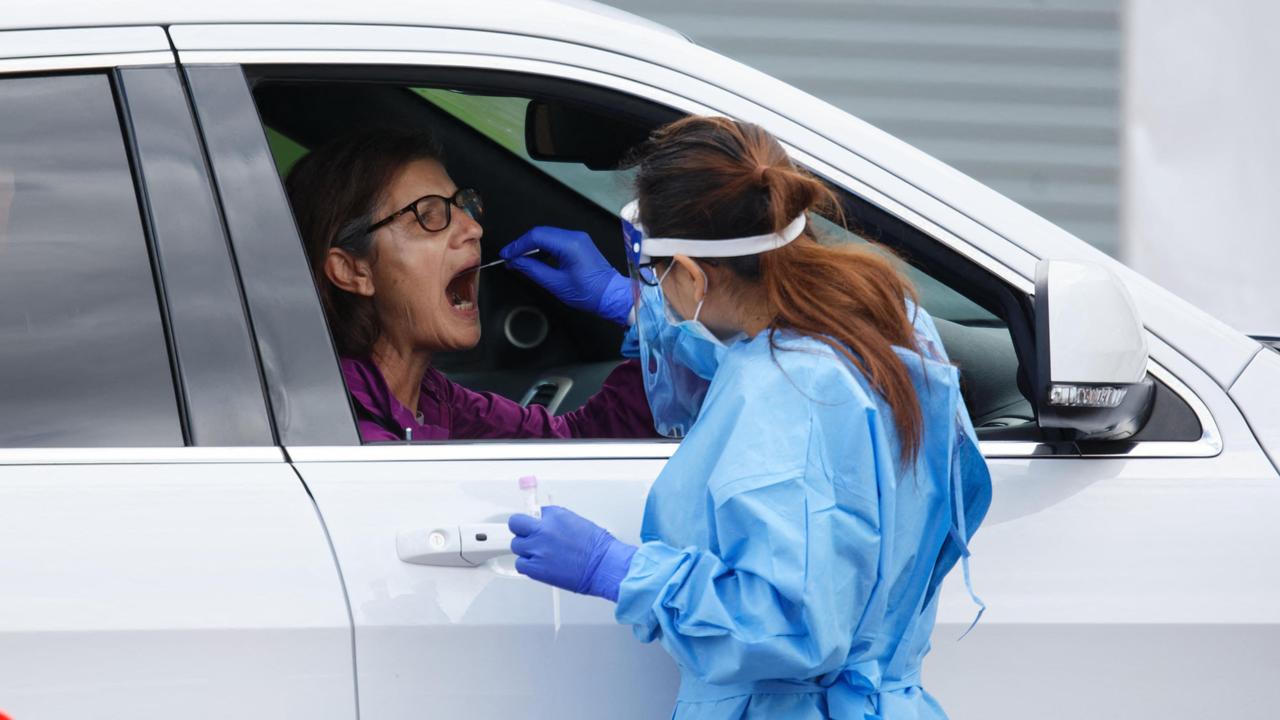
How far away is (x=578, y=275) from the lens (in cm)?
255

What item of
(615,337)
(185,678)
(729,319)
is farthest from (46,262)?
(615,337)

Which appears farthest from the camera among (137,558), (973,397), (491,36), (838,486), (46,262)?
(973,397)

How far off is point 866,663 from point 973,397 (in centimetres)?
73

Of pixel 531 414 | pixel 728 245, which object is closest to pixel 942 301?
pixel 531 414

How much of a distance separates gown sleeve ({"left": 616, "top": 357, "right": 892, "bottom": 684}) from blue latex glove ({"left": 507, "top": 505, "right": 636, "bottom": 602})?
0.17ft

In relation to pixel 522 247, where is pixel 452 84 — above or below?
above

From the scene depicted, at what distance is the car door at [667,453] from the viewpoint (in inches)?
66.5

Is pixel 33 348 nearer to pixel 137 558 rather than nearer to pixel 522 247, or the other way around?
pixel 137 558

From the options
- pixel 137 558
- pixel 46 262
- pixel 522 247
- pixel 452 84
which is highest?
pixel 452 84

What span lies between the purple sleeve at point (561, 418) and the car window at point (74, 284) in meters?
0.83

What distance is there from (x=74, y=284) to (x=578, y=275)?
1027 mm

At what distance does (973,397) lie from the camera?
219cm

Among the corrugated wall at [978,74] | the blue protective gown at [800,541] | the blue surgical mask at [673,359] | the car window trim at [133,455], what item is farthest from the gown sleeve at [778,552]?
the corrugated wall at [978,74]

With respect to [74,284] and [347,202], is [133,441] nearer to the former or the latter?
[74,284]
